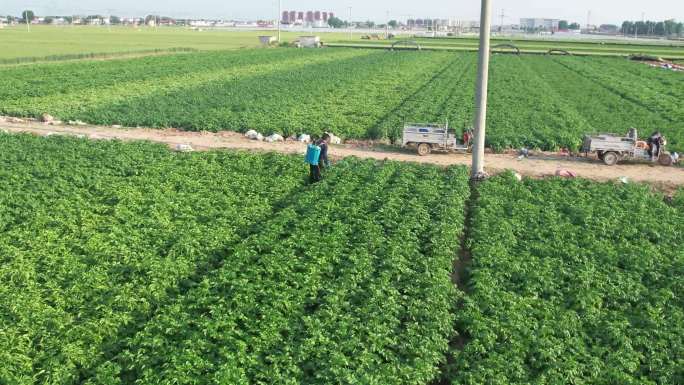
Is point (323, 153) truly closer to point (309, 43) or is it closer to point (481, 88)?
point (481, 88)

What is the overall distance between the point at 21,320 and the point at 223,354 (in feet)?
13.1

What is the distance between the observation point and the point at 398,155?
24328 mm

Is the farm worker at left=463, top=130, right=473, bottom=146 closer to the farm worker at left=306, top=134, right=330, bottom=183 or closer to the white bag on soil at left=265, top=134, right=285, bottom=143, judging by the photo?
the farm worker at left=306, top=134, right=330, bottom=183

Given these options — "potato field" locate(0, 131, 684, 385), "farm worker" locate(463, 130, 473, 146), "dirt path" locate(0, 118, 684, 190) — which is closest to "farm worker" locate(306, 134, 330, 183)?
"potato field" locate(0, 131, 684, 385)

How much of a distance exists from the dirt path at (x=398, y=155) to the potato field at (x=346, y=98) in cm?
124

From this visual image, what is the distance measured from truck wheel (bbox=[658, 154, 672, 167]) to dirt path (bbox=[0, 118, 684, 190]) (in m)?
0.38

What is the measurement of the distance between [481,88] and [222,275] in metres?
12.6

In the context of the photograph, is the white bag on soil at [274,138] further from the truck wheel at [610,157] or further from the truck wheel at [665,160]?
the truck wheel at [665,160]

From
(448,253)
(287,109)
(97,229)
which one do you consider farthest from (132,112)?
(448,253)

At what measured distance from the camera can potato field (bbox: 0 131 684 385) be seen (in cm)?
893

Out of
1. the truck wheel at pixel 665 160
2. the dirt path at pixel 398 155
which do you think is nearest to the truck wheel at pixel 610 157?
the dirt path at pixel 398 155

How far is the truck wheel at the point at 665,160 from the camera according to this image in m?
23.1

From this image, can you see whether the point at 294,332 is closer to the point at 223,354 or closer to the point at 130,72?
the point at 223,354

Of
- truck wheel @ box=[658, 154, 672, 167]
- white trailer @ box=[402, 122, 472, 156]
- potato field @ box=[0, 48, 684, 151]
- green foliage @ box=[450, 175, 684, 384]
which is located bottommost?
green foliage @ box=[450, 175, 684, 384]
